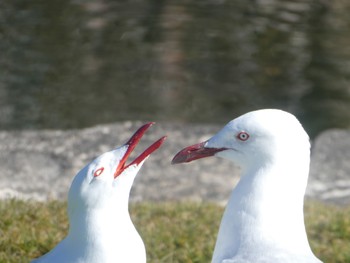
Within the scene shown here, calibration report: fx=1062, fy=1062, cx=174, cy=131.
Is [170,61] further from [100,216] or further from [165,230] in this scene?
[100,216]

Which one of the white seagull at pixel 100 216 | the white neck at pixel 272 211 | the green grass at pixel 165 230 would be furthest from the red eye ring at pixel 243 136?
the green grass at pixel 165 230

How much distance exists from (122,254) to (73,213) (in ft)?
0.80

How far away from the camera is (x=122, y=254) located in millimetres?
4008

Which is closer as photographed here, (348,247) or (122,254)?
(122,254)

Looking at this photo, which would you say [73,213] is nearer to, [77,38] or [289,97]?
[289,97]

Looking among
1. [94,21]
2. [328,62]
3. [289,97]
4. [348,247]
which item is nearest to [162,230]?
[348,247]

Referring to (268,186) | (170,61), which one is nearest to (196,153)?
(268,186)

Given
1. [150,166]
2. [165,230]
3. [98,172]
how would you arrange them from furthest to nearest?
[150,166] → [165,230] → [98,172]

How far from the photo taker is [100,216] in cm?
399

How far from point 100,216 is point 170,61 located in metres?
8.01

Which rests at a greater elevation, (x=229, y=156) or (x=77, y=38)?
(x=229, y=156)

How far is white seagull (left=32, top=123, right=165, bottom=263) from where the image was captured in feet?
13.0

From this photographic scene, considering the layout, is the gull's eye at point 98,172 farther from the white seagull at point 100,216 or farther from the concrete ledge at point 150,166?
the concrete ledge at point 150,166

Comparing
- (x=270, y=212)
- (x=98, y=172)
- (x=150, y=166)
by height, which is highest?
(x=98, y=172)
